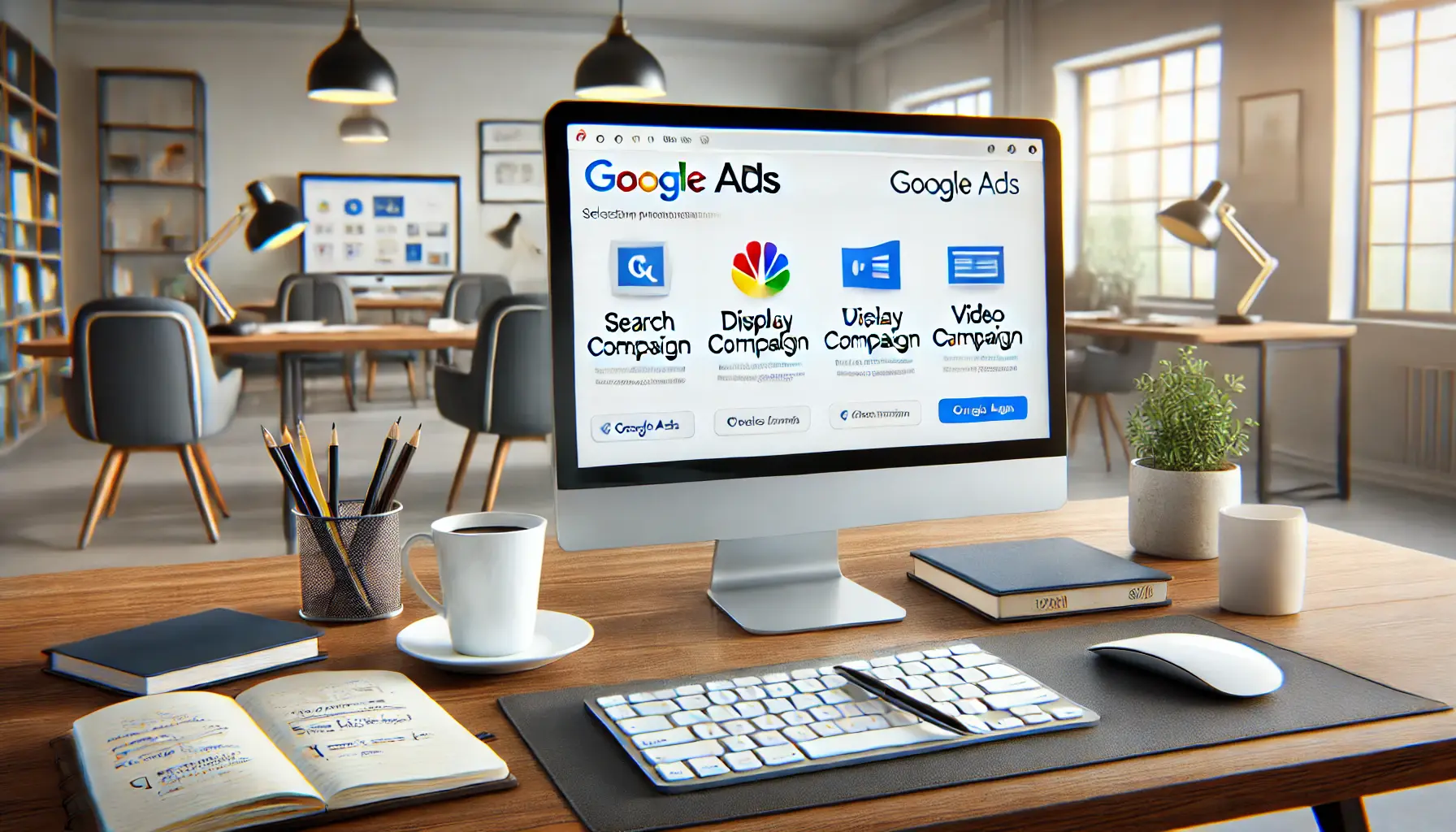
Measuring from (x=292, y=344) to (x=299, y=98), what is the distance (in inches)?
213

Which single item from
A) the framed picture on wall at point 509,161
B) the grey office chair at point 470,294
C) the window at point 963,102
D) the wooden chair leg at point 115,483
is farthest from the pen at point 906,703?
the framed picture on wall at point 509,161

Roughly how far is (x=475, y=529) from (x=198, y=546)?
3297 mm

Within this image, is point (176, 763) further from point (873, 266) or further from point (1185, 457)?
point (1185, 457)

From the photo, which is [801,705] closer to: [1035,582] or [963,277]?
[1035,582]

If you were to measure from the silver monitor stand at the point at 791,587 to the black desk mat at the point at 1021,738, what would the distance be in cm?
7

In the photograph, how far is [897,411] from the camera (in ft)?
3.29

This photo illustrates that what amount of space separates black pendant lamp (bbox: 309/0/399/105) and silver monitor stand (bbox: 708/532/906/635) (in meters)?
4.24

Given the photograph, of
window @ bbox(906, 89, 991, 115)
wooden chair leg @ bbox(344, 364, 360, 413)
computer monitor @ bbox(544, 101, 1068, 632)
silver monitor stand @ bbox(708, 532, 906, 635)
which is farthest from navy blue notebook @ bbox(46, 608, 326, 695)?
window @ bbox(906, 89, 991, 115)

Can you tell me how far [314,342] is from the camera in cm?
388

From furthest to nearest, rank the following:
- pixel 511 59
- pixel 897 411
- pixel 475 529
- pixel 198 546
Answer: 1. pixel 511 59
2. pixel 198 546
3. pixel 897 411
4. pixel 475 529

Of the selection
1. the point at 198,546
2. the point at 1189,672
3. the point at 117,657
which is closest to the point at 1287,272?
the point at 198,546

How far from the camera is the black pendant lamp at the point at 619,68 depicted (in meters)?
5.02

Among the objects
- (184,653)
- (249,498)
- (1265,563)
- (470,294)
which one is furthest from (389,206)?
(1265,563)

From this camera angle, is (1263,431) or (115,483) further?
(1263,431)
